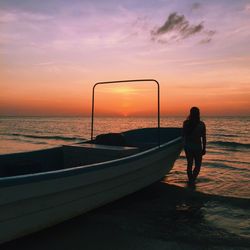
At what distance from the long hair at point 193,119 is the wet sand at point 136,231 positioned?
70.0 inches

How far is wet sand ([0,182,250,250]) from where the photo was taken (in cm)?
471

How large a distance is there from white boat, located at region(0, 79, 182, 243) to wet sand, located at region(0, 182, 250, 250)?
0.29 meters

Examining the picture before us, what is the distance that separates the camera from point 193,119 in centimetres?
737

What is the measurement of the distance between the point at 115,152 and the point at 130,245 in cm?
226

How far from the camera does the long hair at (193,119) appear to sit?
A: 23.8 feet

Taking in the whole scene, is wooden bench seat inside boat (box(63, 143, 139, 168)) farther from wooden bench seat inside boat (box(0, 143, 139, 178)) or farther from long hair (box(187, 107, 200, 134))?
long hair (box(187, 107, 200, 134))

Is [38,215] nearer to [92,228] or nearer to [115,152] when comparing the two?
[92,228]

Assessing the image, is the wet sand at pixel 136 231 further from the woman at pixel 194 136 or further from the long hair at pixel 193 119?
the long hair at pixel 193 119

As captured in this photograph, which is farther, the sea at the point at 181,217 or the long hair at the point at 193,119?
the long hair at the point at 193,119

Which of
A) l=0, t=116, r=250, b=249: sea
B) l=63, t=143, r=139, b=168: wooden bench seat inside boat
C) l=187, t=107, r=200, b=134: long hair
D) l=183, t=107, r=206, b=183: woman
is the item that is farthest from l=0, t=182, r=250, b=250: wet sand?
l=187, t=107, r=200, b=134: long hair

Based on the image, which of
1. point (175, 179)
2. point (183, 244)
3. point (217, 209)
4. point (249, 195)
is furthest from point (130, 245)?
point (175, 179)

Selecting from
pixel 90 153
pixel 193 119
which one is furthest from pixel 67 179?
pixel 193 119

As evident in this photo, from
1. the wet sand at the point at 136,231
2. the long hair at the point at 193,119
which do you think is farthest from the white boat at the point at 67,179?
the long hair at the point at 193,119

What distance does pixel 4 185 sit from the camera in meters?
3.89
